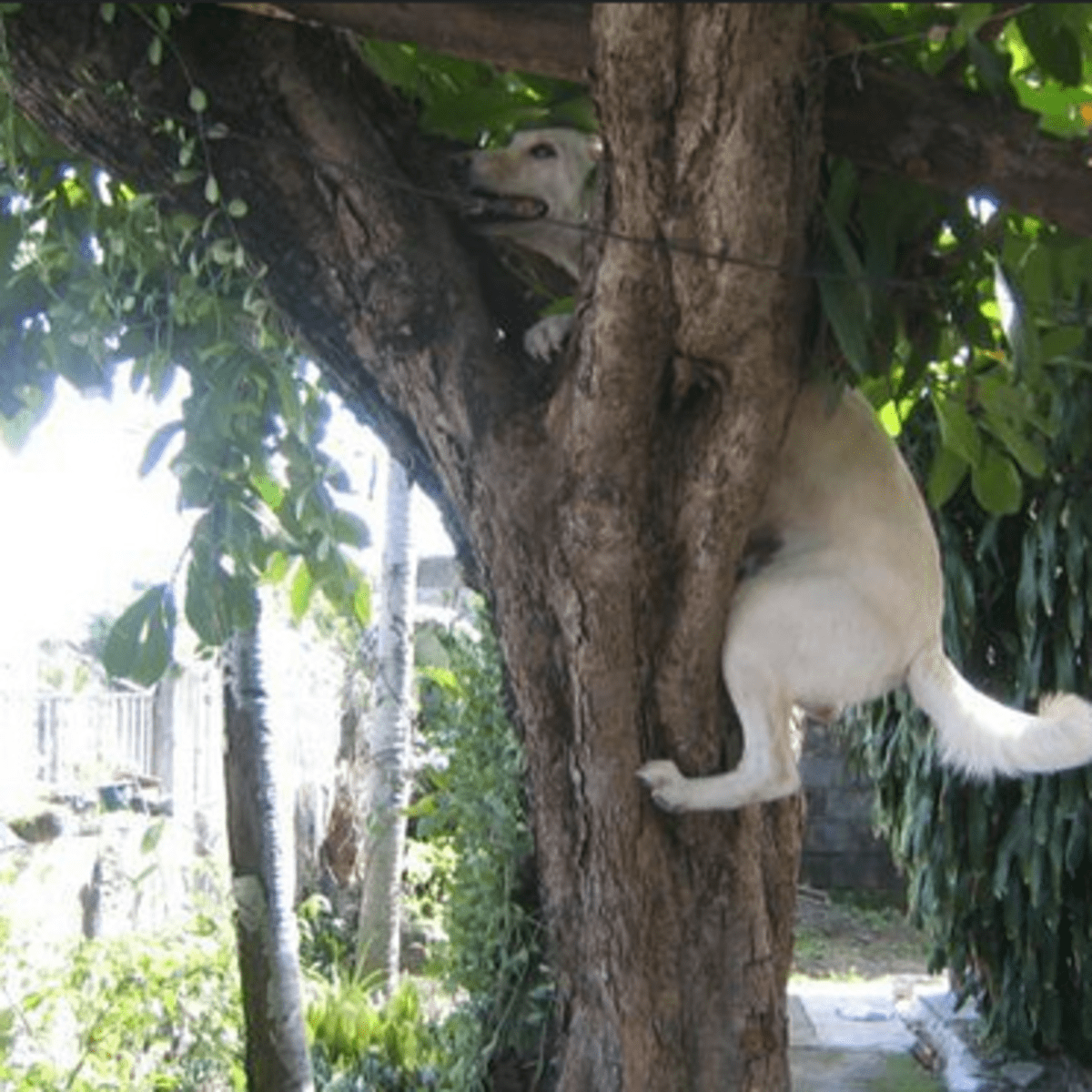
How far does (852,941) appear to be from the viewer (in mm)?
9586

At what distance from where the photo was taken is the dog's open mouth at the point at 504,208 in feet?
7.88

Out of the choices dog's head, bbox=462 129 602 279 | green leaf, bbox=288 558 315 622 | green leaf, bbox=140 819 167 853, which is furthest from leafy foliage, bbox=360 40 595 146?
green leaf, bbox=140 819 167 853

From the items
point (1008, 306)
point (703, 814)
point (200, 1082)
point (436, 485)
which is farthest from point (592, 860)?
point (200, 1082)

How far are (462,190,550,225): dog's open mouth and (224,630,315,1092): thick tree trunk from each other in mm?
2055

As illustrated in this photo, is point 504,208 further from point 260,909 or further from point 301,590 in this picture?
point 260,909

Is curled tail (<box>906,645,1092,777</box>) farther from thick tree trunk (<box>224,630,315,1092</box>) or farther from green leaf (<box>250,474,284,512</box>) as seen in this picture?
thick tree trunk (<box>224,630,315,1092</box>)

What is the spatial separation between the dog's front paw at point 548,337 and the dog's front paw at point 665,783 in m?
0.60

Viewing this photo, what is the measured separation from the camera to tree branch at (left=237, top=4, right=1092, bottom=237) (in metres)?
1.78

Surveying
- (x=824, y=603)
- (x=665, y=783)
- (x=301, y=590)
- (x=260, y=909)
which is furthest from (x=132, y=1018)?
(x=824, y=603)

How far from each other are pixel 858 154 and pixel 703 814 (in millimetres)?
944

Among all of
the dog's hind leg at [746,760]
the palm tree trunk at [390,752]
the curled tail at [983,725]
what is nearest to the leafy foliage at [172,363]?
the dog's hind leg at [746,760]

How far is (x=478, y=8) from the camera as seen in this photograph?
69.2 inches

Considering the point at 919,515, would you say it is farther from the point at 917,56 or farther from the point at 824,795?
the point at 824,795

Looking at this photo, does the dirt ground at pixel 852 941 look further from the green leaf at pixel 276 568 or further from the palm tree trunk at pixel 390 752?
the green leaf at pixel 276 568
